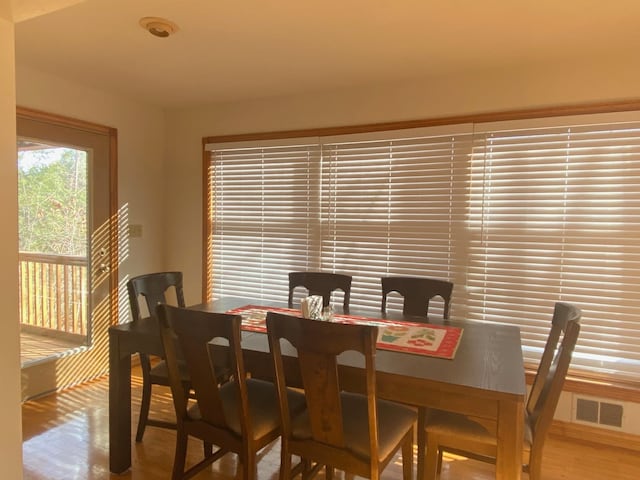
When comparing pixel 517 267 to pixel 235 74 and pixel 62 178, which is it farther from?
pixel 62 178

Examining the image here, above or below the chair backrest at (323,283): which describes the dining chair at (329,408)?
below

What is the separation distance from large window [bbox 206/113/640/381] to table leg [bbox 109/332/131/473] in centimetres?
162

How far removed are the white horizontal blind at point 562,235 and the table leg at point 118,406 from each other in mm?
2222

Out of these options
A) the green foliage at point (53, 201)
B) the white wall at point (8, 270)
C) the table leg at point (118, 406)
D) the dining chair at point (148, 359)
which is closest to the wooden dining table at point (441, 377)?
the table leg at point (118, 406)

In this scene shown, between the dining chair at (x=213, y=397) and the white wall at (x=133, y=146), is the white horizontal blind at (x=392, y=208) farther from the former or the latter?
the white wall at (x=133, y=146)

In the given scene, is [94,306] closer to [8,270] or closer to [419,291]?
[8,270]

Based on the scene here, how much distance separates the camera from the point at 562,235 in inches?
108

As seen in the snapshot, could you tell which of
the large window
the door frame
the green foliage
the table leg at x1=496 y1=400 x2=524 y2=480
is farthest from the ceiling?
the table leg at x1=496 y1=400 x2=524 y2=480

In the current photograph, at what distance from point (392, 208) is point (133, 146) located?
2.32 meters

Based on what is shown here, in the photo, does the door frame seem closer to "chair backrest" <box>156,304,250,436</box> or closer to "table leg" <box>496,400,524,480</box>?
"chair backrest" <box>156,304,250,436</box>

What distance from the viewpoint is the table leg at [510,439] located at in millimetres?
1510

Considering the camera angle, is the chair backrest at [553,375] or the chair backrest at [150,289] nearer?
the chair backrest at [553,375]

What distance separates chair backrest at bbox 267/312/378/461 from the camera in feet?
5.05

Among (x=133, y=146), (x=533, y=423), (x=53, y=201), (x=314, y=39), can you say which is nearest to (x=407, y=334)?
(x=533, y=423)
